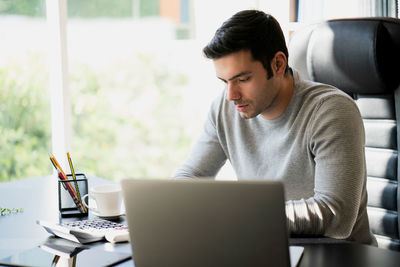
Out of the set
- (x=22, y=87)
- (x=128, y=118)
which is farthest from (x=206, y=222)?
(x=128, y=118)

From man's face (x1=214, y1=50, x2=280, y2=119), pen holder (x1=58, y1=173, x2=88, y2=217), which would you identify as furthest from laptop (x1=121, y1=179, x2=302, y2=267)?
man's face (x1=214, y1=50, x2=280, y2=119)

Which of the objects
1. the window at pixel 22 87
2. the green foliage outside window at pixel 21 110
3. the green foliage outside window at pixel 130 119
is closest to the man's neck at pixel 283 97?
the window at pixel 22 87

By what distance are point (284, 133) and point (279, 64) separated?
0.20m

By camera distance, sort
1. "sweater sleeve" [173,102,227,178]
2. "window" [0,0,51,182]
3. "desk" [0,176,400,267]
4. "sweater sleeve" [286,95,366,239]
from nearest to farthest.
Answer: "desk" [0,176,400,267] → "sweater sleeve" [286,95,366,239] → "sweater sleeve" [173,102,227,178] → "window" [0,0,51,182]

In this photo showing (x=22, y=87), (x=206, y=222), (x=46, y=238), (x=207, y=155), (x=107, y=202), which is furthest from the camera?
(x=22, y=87)

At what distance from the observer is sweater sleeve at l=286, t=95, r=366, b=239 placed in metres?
1.22

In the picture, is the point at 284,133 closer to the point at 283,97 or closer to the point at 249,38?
the point at 283,97

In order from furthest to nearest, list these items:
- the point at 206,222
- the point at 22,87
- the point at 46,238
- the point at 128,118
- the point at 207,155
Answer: the point at 128,118 < the point at 22,87 < the point at 207,155 < the point at 46,238 < the point at 206,222

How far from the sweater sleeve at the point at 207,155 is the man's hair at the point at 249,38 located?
0.98 ft

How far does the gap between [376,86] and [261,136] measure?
37 centimetres

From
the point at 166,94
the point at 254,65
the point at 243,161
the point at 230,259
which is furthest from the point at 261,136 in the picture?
the point at 166,94

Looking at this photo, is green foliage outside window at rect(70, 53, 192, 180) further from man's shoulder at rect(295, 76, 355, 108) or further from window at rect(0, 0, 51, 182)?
man's shoulder at rect(295, 76, 355, 108)

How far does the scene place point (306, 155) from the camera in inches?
58.6

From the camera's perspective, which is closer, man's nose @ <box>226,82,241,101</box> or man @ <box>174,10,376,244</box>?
man @ <box>174,10,376,244</box>
